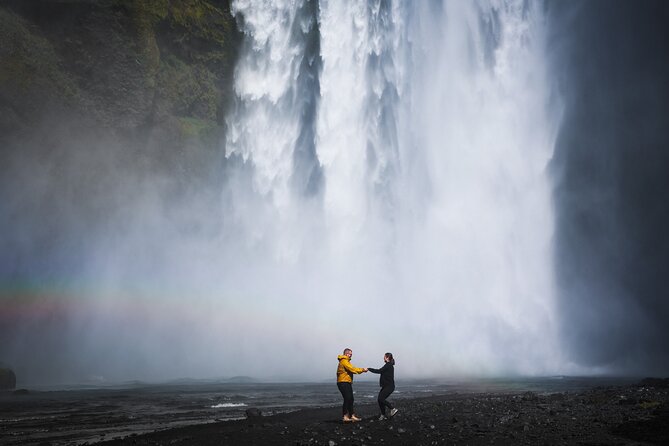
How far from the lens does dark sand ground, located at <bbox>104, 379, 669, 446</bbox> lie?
1170cm

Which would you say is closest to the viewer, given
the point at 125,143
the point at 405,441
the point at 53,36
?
the point at 405,441

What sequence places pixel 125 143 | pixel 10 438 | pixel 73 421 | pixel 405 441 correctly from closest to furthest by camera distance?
1. pixel 405 441
2. pixel 10 438
3. pixel 73 421
4. pixel 125 143

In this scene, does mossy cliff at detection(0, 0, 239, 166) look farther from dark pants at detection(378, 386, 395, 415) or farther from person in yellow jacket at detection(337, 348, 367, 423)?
dark pants at detection(378, 386, 395, 415)

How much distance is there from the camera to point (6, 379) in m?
38.4

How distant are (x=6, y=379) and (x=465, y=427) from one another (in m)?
38.4

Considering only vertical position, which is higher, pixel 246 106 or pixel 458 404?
pixel 246 106

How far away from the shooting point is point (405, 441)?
1182 cm

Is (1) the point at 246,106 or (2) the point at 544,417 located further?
(1) the point at 246,106

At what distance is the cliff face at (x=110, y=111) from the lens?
4997 centimetres

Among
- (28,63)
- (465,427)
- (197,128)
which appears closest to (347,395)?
(465,427)

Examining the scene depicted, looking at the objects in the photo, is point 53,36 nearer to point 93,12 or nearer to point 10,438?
point 93,12

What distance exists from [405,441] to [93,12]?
2197 inches

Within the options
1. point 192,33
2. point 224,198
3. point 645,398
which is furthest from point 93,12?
point 645,398

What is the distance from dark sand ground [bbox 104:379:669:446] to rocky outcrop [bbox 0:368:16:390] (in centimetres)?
3093
